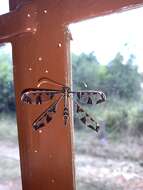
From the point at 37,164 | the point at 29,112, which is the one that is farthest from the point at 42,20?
the point at 37,164

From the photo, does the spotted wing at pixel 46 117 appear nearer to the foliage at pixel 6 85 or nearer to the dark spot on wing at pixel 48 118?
the dark spot on wing at pixel 48 118

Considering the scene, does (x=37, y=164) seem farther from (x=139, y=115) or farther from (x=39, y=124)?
(x=139, y=115)

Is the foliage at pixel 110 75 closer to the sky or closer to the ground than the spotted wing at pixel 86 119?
closer to the sky

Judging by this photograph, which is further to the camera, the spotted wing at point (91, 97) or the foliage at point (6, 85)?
the foliage at point (6, 85)

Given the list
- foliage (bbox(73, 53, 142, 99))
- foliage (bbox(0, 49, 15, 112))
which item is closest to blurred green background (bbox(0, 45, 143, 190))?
foliage (bbox(73, 53, 142, 99))

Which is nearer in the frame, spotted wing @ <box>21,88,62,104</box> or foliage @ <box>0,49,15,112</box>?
spotted wing @ <box>21,88,62,104</box>

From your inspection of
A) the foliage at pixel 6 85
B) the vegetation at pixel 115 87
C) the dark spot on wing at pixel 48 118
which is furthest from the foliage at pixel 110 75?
the foliage at pixel 6 85

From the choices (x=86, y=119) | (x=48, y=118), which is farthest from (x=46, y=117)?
(x=86, y=119)

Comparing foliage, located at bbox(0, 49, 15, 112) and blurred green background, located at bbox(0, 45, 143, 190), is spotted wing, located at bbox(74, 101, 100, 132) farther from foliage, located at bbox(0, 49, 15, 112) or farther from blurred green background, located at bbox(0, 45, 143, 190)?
foliage, located at bbox(0, 49, 15, 112)
